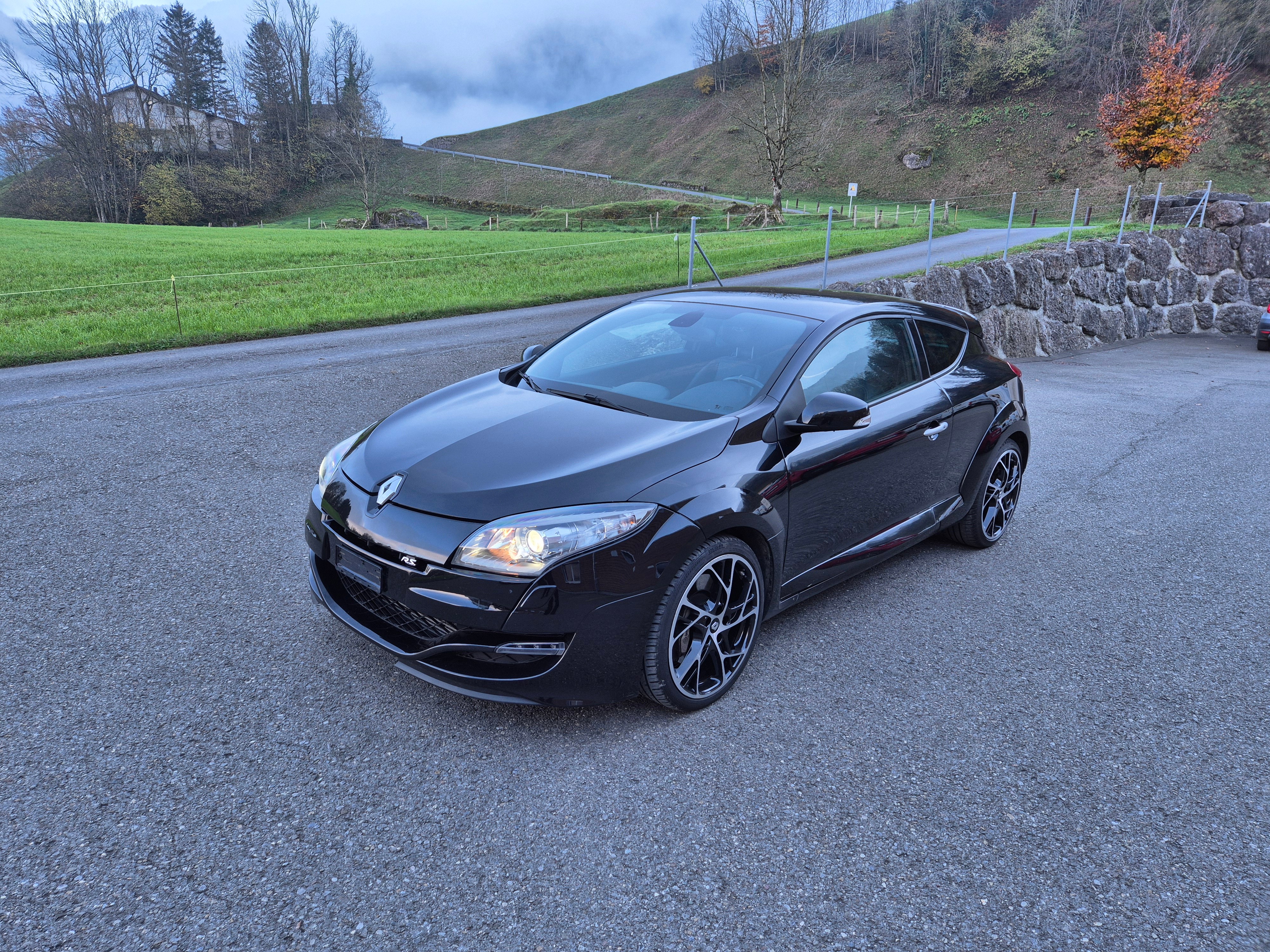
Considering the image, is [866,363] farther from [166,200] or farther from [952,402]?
[166,200]

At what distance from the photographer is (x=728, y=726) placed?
3.18 metres

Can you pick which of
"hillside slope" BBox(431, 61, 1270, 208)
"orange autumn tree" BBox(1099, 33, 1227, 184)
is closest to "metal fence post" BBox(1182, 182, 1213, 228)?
"orange autumn tree" BBox(1099, 33, 1227, 184)

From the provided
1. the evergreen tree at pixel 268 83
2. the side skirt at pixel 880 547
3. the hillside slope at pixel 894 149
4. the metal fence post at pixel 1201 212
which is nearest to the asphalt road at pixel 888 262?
the metal fence post at pixel 1201 212

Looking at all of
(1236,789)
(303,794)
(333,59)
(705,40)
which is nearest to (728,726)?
(303,794)

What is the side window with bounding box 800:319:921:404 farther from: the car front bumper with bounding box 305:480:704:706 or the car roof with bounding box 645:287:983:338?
the car front bumper with bounding box 305:480:704:706

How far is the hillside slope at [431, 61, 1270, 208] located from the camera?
48344mm

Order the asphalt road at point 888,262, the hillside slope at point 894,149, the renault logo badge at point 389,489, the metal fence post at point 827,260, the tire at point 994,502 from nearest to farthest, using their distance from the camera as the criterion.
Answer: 1. the renault logo badge at point 389,489
2. the tire at point 994,502
3. the metal fence post at point 827,260
4. the asphalt road at point 888,262
5. the hillside slope at point 894,149

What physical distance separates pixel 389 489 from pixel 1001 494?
3.74 meters

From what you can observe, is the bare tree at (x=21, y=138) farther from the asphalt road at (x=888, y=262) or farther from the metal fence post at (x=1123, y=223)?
the metal fence post at (x=1123, y=223)

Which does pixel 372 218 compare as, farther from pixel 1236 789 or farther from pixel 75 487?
pixel 1236 789

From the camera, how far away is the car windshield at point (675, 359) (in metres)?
3.67

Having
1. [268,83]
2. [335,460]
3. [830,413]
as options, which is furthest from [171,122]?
[830,413]

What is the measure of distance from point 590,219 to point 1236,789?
45798 mm

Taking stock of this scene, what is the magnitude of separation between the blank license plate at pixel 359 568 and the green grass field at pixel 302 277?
932cm
